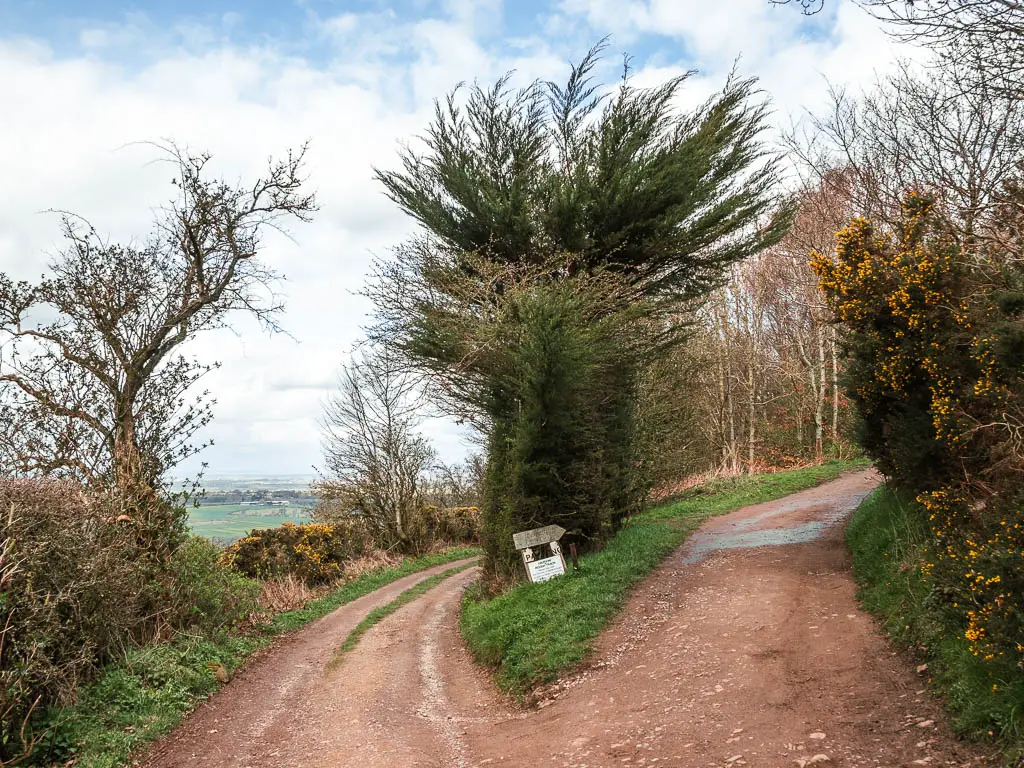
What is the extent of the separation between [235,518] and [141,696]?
10.6m

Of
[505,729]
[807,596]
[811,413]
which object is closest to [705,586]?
[807,596]

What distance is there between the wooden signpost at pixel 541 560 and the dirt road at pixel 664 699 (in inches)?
64.0

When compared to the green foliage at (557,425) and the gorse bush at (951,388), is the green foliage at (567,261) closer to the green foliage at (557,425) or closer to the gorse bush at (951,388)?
the green foliage at (557,425)

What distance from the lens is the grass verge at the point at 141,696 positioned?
6.63 metres

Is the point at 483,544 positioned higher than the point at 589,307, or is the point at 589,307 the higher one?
the point at 589,307

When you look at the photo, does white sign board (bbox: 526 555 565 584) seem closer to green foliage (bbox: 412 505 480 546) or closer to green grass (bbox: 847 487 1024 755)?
green grass (bbox: 847 487 1024 755)

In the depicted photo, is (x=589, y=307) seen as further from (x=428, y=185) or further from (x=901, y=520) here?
(x=901, y=520)

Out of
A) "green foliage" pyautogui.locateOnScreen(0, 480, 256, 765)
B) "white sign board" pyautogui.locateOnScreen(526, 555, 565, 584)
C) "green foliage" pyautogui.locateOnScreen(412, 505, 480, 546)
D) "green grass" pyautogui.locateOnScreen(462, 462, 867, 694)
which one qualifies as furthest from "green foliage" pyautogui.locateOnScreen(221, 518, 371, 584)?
"white sign board" pyautogui.locateOnScreen(526, 555, 565, 584)

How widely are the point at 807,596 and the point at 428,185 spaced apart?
37.1 ft

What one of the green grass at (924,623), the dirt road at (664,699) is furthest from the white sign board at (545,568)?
the green grass at (924,623)

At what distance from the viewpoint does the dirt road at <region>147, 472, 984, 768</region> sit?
5320 millimetres

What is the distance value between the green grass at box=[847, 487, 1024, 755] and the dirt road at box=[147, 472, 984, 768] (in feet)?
0.64

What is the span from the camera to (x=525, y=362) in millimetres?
11383

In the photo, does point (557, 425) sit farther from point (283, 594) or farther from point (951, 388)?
point (283, 594)
